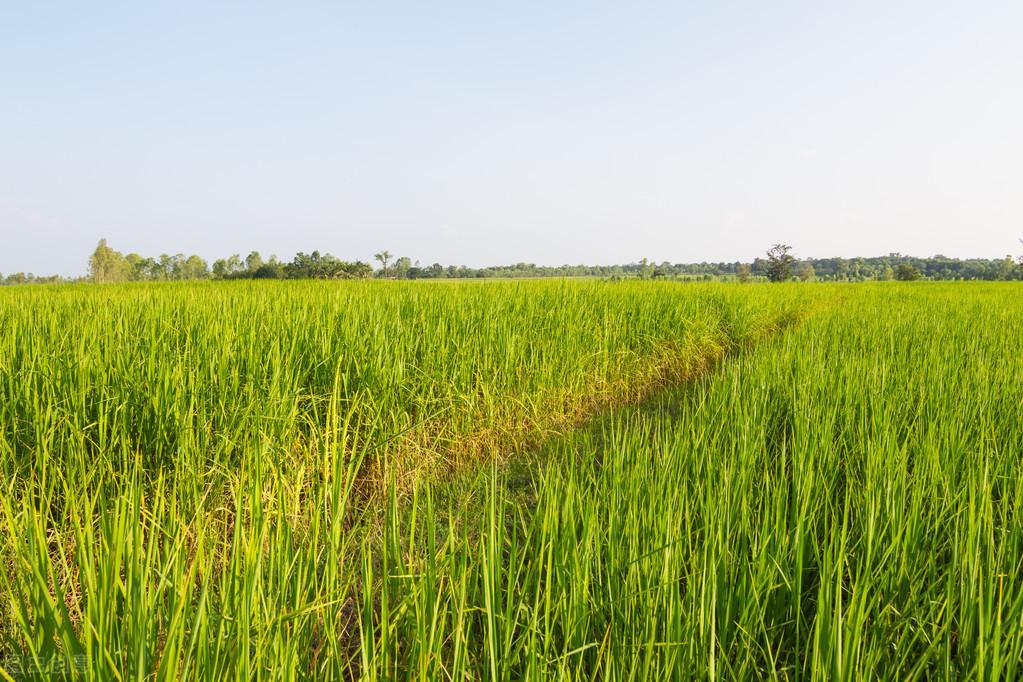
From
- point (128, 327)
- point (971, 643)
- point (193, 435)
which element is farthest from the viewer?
point (128, 327)

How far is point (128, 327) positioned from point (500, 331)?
2.05 meters

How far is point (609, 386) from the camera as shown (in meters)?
4.32

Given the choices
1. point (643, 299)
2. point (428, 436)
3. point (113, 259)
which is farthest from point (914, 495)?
point (113, 259)

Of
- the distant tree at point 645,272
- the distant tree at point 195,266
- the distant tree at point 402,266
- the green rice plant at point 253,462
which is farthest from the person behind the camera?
the distant tree at point 195,266

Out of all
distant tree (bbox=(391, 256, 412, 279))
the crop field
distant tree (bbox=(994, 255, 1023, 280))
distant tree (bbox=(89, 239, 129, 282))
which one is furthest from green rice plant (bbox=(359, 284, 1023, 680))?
distant tree (bbox=(994, 255, 1023, 280))

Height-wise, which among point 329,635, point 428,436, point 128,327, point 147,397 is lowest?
point 428,436

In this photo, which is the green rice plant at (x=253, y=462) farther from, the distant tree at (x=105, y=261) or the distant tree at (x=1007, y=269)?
the distant tree at (x=1007, y=269)

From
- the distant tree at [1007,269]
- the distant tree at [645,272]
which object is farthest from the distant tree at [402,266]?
the distant tree at [1007,269]

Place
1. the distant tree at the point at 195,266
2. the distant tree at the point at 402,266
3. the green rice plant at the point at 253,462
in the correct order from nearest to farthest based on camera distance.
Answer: the green rice plant at the point at 253,462, the distant tree at the point at 402,266, the distant tree at the point at 195,266

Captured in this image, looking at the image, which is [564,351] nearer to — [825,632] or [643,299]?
[643,299]

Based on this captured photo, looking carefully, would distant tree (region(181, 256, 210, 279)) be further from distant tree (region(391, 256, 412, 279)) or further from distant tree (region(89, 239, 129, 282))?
distant tree (region(391, 256, 412, 279))

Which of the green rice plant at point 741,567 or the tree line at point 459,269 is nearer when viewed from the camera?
the green rice plant at point 741,567

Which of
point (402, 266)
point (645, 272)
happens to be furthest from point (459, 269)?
point (645, 272)

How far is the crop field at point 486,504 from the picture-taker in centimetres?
90
